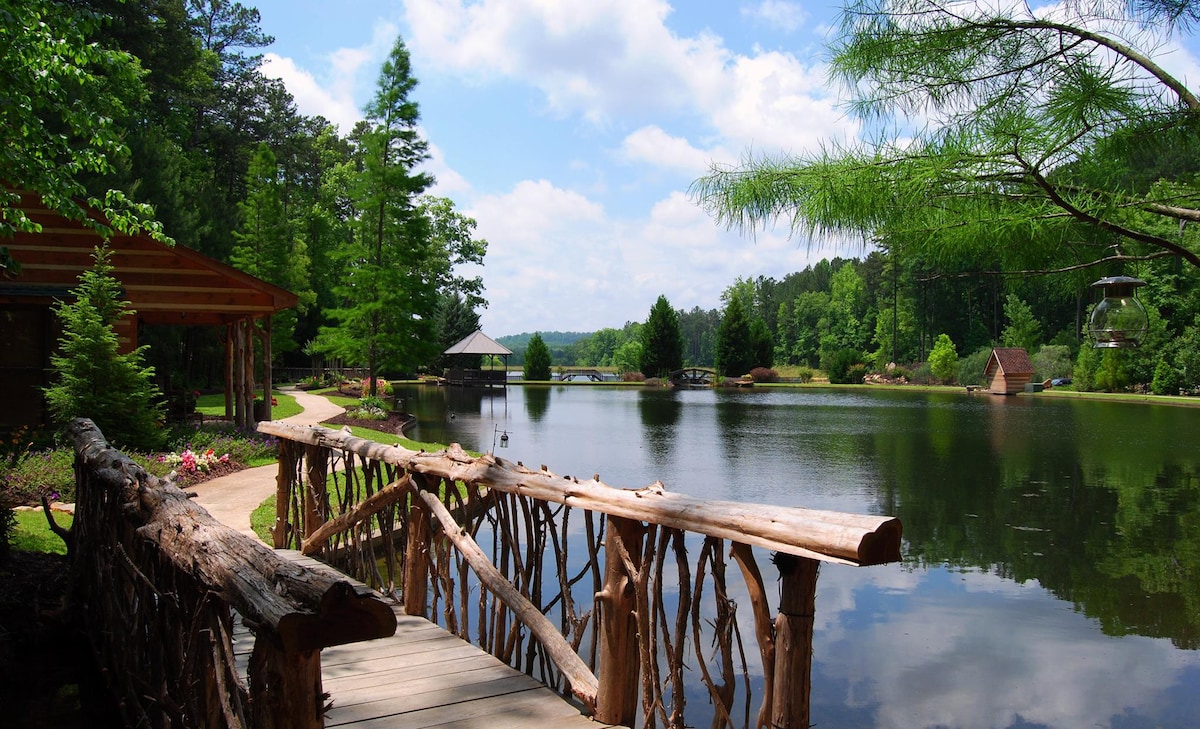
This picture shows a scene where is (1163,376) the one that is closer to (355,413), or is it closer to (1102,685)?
(355,413)

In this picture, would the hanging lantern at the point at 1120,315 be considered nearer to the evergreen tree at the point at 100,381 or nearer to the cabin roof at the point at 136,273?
the evergreen tree at the point at 100,381

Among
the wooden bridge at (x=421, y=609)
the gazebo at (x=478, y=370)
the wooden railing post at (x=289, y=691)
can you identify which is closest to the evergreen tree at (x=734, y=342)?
the gazebo at (x=478, y=370)

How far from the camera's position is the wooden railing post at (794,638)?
2590mm

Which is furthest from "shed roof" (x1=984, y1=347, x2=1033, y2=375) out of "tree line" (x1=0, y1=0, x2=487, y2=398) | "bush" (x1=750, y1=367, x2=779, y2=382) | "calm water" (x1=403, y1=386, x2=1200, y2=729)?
"tree line" (x1=0, y1=0, x2=487, y2=398)

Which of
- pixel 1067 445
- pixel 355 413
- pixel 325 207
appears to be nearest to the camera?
pixel 1067 445

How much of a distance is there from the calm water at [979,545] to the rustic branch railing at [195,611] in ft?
13.3

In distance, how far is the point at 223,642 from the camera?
7.32ft

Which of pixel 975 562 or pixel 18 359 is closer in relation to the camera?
pixel 975 562

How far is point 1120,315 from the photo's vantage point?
16.8 feet

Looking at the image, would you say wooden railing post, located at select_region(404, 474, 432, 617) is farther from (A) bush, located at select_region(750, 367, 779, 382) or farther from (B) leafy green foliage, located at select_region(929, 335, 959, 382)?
(A) bush, located at select_region(750, 367, 779, 382)

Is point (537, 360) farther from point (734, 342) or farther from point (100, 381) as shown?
point (100, 381)

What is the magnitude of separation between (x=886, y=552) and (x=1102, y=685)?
4.82 meters

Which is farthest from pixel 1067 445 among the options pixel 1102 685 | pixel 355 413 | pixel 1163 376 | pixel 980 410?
pixel 1163 376

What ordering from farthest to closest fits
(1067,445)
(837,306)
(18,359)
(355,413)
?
A: (837,306) < (355,413) < (1067,445) < (18,359)
